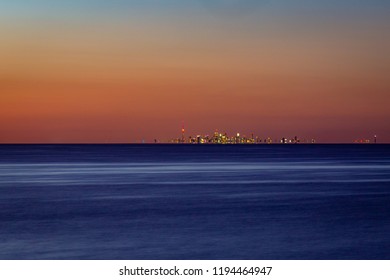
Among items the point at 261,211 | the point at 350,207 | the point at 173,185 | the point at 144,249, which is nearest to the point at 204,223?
the point at 261,211

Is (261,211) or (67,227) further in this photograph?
(261,211)

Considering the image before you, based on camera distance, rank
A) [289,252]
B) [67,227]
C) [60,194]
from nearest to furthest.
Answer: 1. [289,252]
2. [67,227]
3. [60,194]

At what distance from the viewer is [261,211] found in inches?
1320

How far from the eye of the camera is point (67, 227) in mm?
28266

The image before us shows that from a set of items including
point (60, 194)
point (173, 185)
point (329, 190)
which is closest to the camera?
point (60, 194)

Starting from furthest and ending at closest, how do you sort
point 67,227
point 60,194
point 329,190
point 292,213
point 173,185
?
1. point 173,185
2. point 329,190
3. point 60,194
4. point 292,213
5. point 67,227

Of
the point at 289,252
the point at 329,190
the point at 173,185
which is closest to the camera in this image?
the point at 289,252
